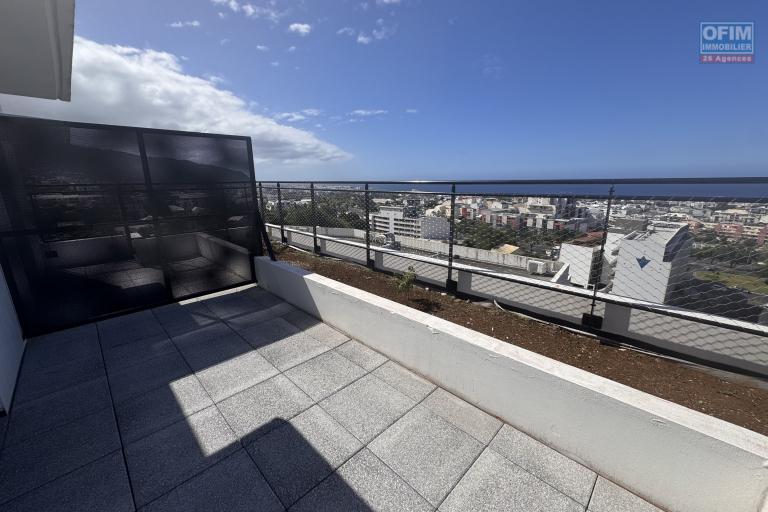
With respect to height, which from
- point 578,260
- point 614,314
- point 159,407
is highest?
point 578,260

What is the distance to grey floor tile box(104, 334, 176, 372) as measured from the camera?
2838 millimetres

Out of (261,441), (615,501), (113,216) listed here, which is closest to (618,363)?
(615,501)

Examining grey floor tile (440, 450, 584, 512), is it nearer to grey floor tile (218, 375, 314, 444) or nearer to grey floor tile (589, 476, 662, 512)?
grey floor tile (589, 476, 662, 512)

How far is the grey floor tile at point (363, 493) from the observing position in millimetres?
1581

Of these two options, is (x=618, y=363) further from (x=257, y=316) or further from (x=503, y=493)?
(x=257, y=316)

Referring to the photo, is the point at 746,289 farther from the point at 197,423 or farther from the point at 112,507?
the point at 112,507

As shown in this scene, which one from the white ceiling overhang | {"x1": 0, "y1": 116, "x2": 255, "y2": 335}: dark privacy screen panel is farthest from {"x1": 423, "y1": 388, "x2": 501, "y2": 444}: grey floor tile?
the white ceiling overhang

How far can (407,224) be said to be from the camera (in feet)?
13.2

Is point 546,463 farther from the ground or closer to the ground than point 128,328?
closer to the ground

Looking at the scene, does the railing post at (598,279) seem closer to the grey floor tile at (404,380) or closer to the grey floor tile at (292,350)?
the grey floor tile at (404,380)

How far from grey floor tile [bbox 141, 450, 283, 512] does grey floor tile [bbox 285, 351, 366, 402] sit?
27.1 inches

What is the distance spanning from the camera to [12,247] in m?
3.07

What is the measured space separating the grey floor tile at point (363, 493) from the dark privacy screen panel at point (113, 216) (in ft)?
12.2

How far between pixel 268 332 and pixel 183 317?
1.31 meters
